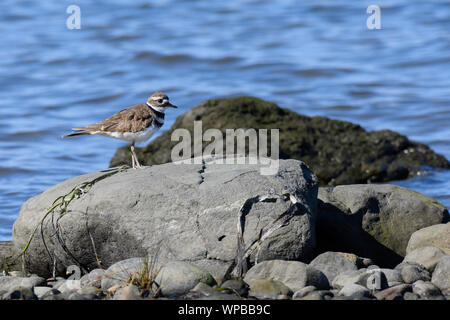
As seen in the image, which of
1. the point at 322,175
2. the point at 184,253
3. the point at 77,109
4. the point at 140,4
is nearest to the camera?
the point at 184,253

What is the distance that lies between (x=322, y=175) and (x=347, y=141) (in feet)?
3.24

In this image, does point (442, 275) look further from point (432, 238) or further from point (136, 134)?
point (136, 134)

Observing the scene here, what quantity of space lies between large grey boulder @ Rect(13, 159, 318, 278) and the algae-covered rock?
4.11m

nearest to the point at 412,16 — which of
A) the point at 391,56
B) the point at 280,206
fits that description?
the point at 391,56

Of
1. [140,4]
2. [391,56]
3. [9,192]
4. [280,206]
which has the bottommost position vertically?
[9,192]

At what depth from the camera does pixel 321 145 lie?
11.9m

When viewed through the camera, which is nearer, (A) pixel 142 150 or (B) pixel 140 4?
(A) pixel 142 150

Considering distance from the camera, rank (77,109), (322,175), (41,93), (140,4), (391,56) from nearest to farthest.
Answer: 1. (322,175)
2. (77,109)
3. (41,93)
4. (391,56)
5. (140,4)

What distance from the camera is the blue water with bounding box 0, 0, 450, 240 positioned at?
14.2 metres

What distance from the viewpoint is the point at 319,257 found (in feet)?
23.1

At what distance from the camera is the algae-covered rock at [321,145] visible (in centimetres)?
1169

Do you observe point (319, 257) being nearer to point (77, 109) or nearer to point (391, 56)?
point (77, 109)

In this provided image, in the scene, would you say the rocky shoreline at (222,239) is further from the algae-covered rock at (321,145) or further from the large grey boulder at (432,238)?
the algae-covered rock at (321,145)
